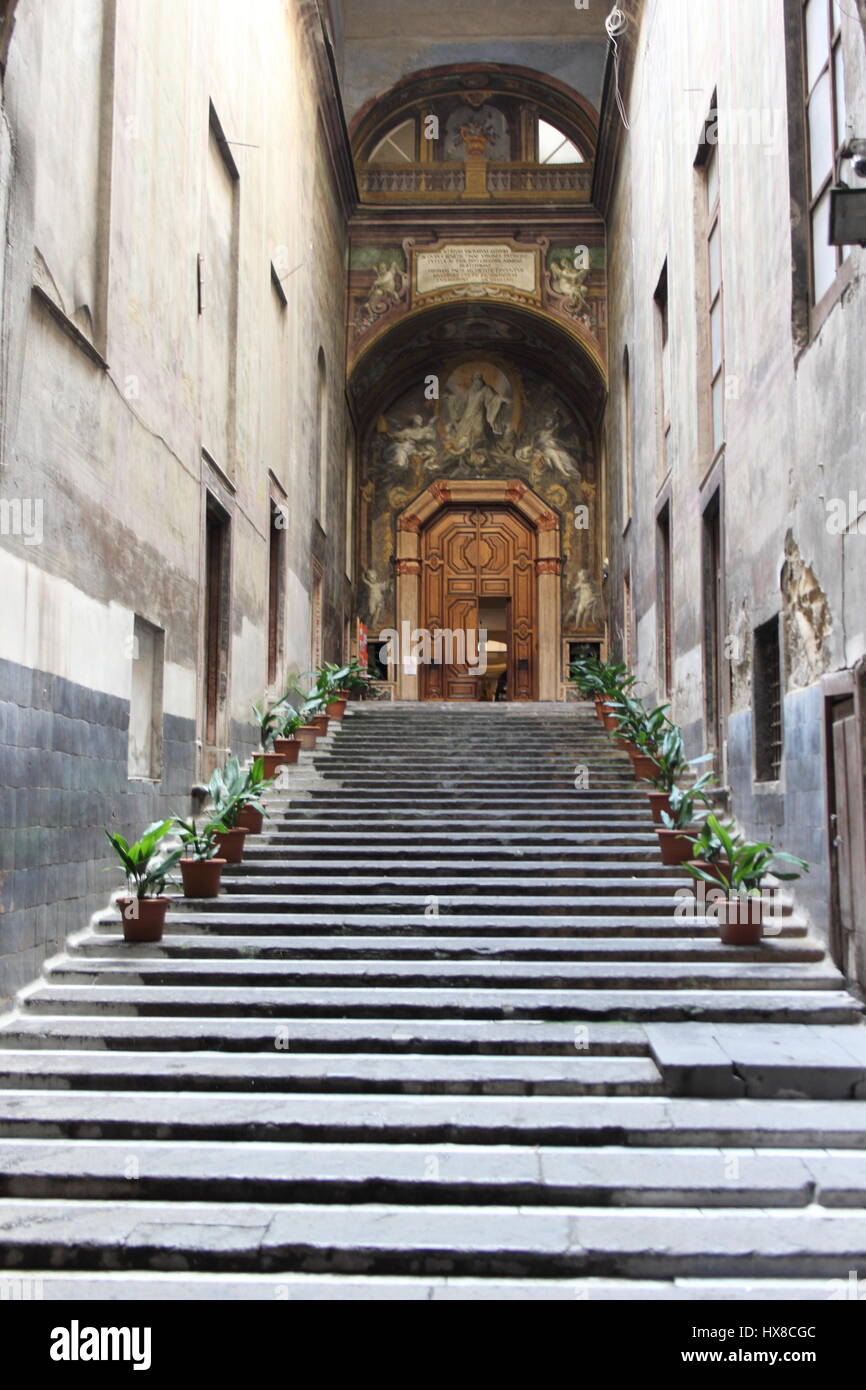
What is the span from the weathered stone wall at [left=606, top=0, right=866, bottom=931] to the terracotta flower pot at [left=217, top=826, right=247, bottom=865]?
3442 millimetres

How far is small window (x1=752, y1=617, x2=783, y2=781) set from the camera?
8.02 meters

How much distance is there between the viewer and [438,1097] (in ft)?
16.0

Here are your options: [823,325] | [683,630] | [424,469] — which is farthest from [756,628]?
[424,469]

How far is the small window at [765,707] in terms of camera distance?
8.02 metres

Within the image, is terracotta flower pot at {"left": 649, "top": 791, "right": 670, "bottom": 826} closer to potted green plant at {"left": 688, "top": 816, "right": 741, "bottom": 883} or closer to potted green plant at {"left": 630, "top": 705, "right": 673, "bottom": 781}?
potted green plant at {"left": 630, "top": 705, "right": 673, "bottom": 781}

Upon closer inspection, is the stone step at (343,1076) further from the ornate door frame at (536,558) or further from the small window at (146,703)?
the ornate door frame at (536,558)

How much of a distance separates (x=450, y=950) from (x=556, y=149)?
A: 54.8 feet

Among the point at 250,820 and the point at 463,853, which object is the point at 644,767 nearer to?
the point at 463,853

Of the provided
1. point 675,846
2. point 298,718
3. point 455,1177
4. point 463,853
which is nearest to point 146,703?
point 463,853

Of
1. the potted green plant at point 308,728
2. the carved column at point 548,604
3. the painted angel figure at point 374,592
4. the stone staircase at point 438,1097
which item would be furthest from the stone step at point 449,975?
the painted angel figure at point 374,592

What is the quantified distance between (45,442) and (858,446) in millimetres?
4074

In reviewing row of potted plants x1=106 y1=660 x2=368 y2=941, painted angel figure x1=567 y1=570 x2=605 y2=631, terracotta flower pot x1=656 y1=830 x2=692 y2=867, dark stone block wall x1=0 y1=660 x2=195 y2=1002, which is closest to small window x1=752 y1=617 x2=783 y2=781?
terracotta flower pot x1=656 y1=830 x2=692 y2=867

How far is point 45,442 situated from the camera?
20.4 feet

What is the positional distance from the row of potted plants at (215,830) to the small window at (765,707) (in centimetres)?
343
